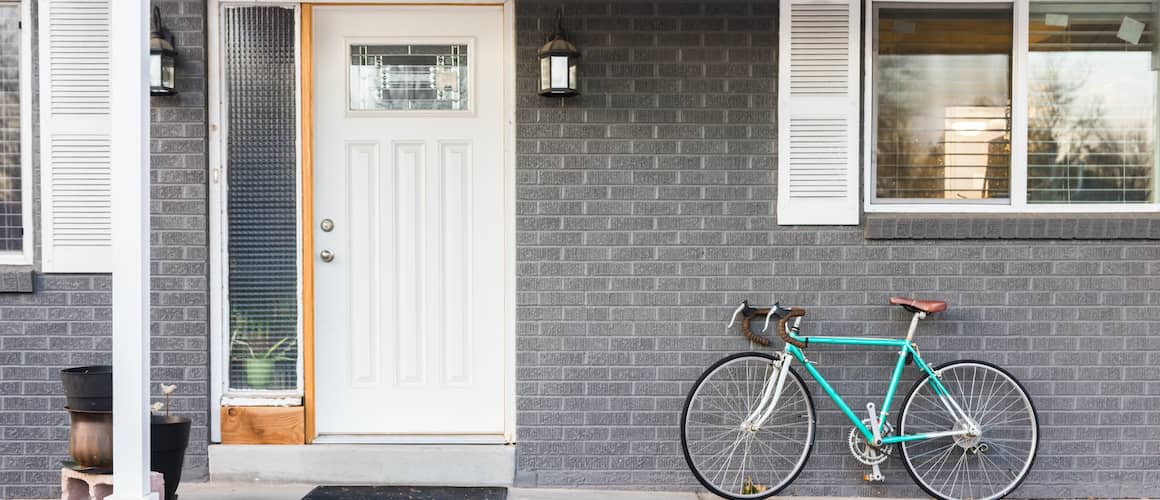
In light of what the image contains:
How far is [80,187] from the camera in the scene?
4.13m

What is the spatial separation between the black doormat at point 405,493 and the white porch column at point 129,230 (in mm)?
1066

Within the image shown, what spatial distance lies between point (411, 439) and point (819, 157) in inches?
95.3

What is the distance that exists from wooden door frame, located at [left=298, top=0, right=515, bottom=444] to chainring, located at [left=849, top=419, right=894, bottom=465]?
1619mm

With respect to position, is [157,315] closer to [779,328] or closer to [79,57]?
[79,57]

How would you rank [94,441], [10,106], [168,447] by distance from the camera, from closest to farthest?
[94,441], [168,447], [10,106]

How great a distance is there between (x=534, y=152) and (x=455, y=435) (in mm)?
1475

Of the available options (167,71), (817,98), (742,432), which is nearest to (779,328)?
(742,432)

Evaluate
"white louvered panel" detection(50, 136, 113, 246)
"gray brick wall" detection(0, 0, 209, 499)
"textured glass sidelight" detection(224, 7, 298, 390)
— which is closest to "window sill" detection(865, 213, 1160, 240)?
"textured glass sidelight" detection(224, 7, 298, 390)

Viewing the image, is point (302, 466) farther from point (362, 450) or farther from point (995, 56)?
point (995, 56)

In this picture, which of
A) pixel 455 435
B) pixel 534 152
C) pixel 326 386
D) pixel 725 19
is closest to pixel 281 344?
pixel 326 386

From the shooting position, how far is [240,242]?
4266 millimetres

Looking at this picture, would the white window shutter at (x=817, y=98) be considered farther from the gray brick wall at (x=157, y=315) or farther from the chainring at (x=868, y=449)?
the gray brick wall at (x=157, y=315)

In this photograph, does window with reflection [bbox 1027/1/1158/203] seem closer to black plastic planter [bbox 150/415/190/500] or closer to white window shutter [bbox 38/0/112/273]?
black plastic planter [bbox 150/415/190/500]

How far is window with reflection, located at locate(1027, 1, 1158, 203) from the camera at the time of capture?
4.25 metres
